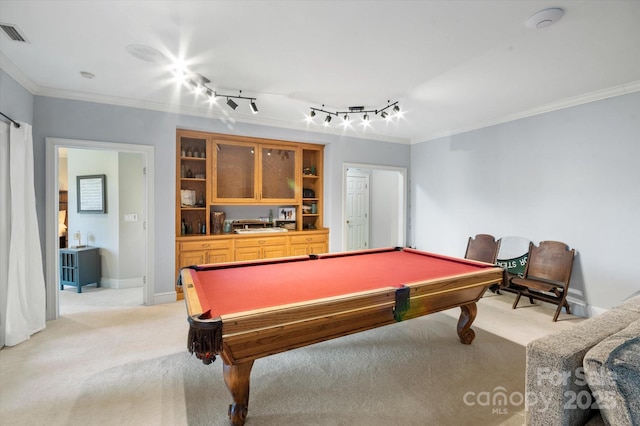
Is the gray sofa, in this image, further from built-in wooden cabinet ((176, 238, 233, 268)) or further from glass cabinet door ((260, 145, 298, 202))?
glass cabinet door ((260, 145, 298, 202))

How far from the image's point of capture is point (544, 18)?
6.61ft

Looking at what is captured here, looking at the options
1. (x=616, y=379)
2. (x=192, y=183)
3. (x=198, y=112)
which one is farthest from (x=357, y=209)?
(x=616, y=379)

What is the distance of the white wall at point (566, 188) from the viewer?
129 inches

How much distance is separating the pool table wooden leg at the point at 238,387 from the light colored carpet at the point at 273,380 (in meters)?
0.13

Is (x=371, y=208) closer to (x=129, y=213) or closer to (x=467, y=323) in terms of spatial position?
(x=467, y=323)

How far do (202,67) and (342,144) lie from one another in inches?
111

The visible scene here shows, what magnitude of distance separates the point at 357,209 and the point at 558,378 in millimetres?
5913

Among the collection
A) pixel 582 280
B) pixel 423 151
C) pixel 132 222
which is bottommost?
pixel 582 280

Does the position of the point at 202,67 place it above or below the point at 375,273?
above

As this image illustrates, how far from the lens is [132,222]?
4.65 meters

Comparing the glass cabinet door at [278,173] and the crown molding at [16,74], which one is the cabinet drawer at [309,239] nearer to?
the glass cabinet door at [278,173]

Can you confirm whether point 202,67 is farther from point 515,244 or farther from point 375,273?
point 515,244

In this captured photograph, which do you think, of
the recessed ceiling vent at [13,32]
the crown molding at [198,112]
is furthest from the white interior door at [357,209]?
the recessed ceiling vent at [13,32]

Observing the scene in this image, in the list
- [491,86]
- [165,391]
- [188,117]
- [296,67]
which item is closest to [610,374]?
[165,391]
